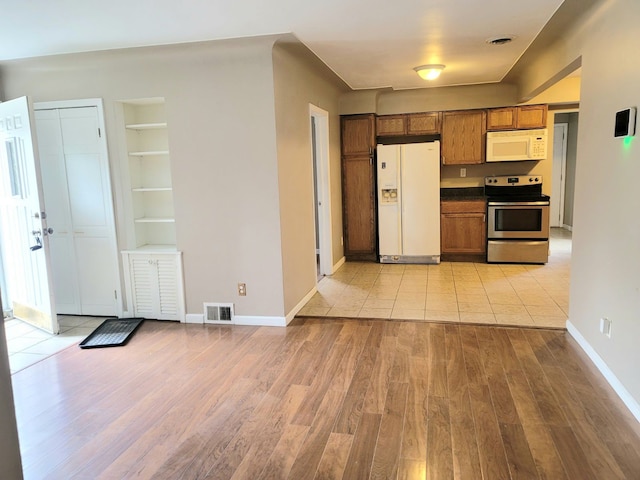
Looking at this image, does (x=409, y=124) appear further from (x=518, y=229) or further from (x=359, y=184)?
(x=518, y=229)

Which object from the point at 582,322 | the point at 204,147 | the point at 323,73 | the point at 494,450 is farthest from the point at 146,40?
the point at 582,322

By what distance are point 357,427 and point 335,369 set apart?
74cm

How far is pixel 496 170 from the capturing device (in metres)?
6.76

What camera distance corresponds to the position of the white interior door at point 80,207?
168 inches

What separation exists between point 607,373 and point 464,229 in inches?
147

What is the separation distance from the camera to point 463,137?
648 cm

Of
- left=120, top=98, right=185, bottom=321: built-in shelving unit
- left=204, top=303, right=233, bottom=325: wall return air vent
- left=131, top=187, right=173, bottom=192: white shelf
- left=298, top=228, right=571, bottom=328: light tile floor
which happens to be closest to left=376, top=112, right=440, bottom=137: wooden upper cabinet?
left=298, top=228, right=571, bottom=328: light tile floor

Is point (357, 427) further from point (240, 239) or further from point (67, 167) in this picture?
point (67, 167)

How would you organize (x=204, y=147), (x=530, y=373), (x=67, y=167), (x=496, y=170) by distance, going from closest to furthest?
(x=530, y=373), (x=204, y=147), (x=67, y=167), (x=496, y=170)

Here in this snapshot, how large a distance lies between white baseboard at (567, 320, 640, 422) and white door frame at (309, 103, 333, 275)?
3.02 metres

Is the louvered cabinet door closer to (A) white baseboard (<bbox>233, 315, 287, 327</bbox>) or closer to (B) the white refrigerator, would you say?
(A) white baseboard (<bbox>233, 315, 287, 327</bbox>)

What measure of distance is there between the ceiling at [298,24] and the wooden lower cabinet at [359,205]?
7.68 feet

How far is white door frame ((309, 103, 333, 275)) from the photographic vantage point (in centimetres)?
572

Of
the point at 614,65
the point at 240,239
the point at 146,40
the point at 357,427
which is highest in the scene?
the point at 146,40
